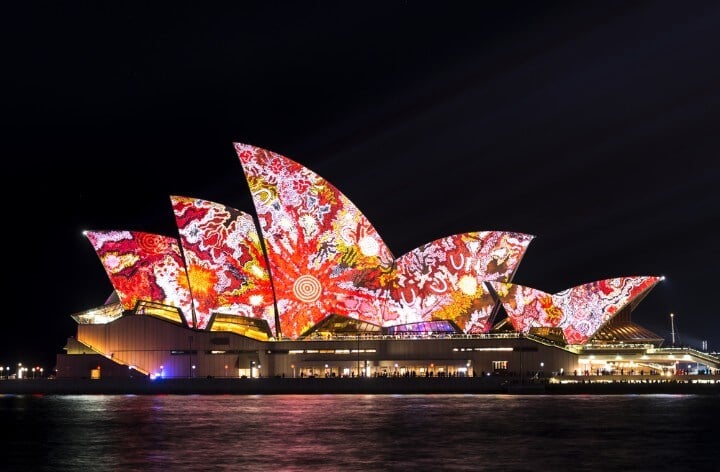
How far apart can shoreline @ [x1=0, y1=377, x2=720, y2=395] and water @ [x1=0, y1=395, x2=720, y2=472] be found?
11.2 metres

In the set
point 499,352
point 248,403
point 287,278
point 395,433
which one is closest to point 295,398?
point 248,403

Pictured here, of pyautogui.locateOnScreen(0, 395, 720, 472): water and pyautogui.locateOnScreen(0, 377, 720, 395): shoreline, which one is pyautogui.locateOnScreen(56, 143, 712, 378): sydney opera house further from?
pyautogui.locateOnScreen(0, 395, 720, 472): water

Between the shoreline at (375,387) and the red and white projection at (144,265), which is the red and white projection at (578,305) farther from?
the red and white projection at (144,265)

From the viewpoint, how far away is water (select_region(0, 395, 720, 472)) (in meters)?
30.9

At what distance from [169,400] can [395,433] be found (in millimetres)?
27254

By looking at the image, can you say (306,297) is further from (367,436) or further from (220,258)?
(367,436)

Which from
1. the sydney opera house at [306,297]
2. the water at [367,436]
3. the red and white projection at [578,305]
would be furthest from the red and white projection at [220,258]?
the water at [367,436]

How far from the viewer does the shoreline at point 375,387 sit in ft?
225

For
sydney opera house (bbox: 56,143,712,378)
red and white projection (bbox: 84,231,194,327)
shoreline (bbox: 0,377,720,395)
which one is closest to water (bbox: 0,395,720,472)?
shoreline (bbox: 0,377,720,395)

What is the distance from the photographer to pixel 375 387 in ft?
233

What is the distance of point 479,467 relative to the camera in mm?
29953

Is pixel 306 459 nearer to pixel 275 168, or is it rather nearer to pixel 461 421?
pixel 461 421

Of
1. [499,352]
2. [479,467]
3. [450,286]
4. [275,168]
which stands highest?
[275,168]

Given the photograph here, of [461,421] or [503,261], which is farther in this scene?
[503,261]
